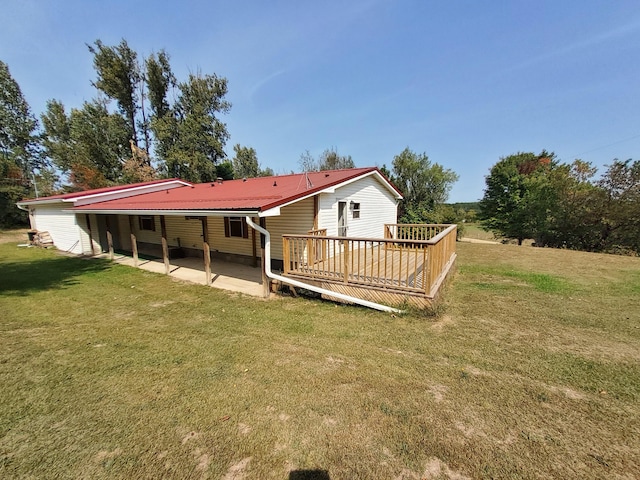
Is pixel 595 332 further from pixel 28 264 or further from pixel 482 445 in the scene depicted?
pixel 28 264

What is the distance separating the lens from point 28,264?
10.4m

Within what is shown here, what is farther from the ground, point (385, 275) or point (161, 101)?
point (161, 101)

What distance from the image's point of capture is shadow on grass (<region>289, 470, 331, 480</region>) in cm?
202

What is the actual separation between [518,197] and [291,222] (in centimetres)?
2542

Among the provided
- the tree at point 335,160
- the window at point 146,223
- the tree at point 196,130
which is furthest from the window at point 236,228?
the tree at point 335,160

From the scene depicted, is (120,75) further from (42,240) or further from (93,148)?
(42,240)

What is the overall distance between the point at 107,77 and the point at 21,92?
47.8 ft

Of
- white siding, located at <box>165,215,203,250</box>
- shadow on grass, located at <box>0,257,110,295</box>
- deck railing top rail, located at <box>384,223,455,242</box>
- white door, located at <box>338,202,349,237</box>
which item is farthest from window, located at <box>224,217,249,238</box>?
deck railing top rail, located at <box>384,223,455,242</box>

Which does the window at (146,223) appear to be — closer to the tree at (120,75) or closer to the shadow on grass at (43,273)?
the shadow on grass at (43,273)

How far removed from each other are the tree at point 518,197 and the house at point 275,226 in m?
14.4

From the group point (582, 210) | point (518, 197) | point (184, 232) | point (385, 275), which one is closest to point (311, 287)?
point (385, 275)

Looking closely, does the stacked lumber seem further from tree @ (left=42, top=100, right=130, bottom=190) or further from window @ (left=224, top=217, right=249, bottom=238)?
tree @ (left=42, top=100, right=130, bottom=190)

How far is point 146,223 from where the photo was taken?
13695 millimetres

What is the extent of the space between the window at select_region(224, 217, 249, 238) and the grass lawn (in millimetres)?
4230
